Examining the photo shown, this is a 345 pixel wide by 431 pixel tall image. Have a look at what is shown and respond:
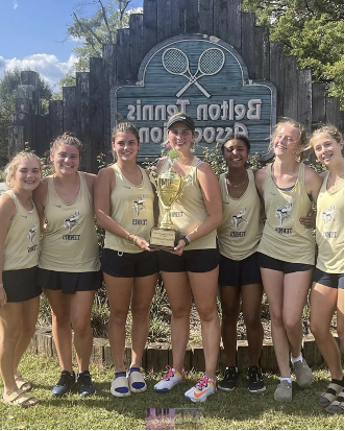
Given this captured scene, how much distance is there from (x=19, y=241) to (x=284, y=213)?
1791 mm

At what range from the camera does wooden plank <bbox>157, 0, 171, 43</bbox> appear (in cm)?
580

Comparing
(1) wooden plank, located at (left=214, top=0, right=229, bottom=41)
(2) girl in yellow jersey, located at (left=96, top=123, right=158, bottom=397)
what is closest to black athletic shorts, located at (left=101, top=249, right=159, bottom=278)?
(2) girl in yellow jersey, located at (left=96, top=123, right=158, bottom=397)

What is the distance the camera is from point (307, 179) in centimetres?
290

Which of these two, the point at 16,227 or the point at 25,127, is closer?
the point at 16,227

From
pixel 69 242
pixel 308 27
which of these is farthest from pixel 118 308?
pixel 308 27

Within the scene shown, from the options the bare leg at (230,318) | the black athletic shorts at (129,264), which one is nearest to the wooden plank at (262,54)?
the bare leg at (230,318)

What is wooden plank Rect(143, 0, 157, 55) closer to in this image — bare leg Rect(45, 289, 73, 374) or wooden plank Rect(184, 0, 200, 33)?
wooden plank Rect(184, 0, 200, 33)

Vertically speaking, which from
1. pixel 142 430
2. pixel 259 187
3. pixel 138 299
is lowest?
pixel 142 430

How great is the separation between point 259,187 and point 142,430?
1788mm

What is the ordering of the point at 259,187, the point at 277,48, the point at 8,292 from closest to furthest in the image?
1. the point at 8,292
2. the point at 259,187
3. the point at 277,48

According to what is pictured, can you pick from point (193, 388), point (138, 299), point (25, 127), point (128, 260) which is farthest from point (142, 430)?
point (25, 127)

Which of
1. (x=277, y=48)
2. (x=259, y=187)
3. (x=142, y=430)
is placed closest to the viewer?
(x=142, y=430)

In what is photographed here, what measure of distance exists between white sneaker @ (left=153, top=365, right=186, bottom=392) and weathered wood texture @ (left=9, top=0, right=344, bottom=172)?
11.4ft

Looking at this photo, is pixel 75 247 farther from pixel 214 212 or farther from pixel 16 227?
pixel 214 212
